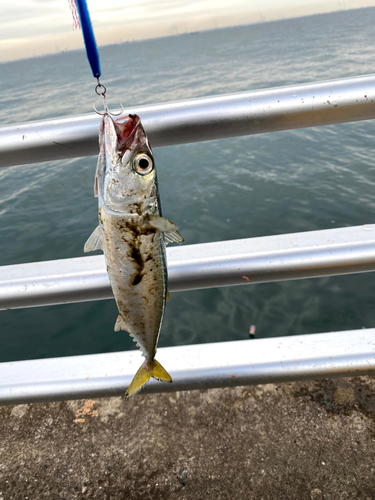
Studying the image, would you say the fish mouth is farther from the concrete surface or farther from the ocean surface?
the ocean surface

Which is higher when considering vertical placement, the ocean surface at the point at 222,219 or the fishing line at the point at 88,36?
the fishing line at the point at 88,36

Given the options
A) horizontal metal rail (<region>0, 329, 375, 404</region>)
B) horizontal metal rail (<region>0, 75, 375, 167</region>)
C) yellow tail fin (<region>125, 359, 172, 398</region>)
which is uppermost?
horizontal metal rail (<region>0, 75, 375, 167</region>)

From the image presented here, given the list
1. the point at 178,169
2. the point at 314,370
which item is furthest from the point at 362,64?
the point at 314,370

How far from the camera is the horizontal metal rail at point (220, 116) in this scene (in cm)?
125

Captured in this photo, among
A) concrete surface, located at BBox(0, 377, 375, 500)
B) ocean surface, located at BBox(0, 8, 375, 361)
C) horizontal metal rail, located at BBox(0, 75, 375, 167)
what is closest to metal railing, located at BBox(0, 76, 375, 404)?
horizontal metal rail, located at BBox(0, 75, 375, 167)

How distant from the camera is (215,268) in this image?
153cm

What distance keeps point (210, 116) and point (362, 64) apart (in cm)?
4302

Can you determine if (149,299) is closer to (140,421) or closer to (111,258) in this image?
(111,258)

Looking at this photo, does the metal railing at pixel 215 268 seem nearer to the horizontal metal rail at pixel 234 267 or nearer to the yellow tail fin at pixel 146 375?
the horizontal metal rail at pixel 234 267

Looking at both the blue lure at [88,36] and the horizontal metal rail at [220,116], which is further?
the horizontal metal rail at [220,116]

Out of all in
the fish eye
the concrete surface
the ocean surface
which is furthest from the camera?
the ocean surface

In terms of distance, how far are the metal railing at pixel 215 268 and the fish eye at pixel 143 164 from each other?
18 centimetres

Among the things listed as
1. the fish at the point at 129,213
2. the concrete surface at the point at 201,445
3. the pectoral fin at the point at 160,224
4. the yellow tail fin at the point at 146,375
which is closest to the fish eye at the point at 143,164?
the fish at the point at 129,213

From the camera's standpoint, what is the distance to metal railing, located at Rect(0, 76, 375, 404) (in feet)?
4.17
